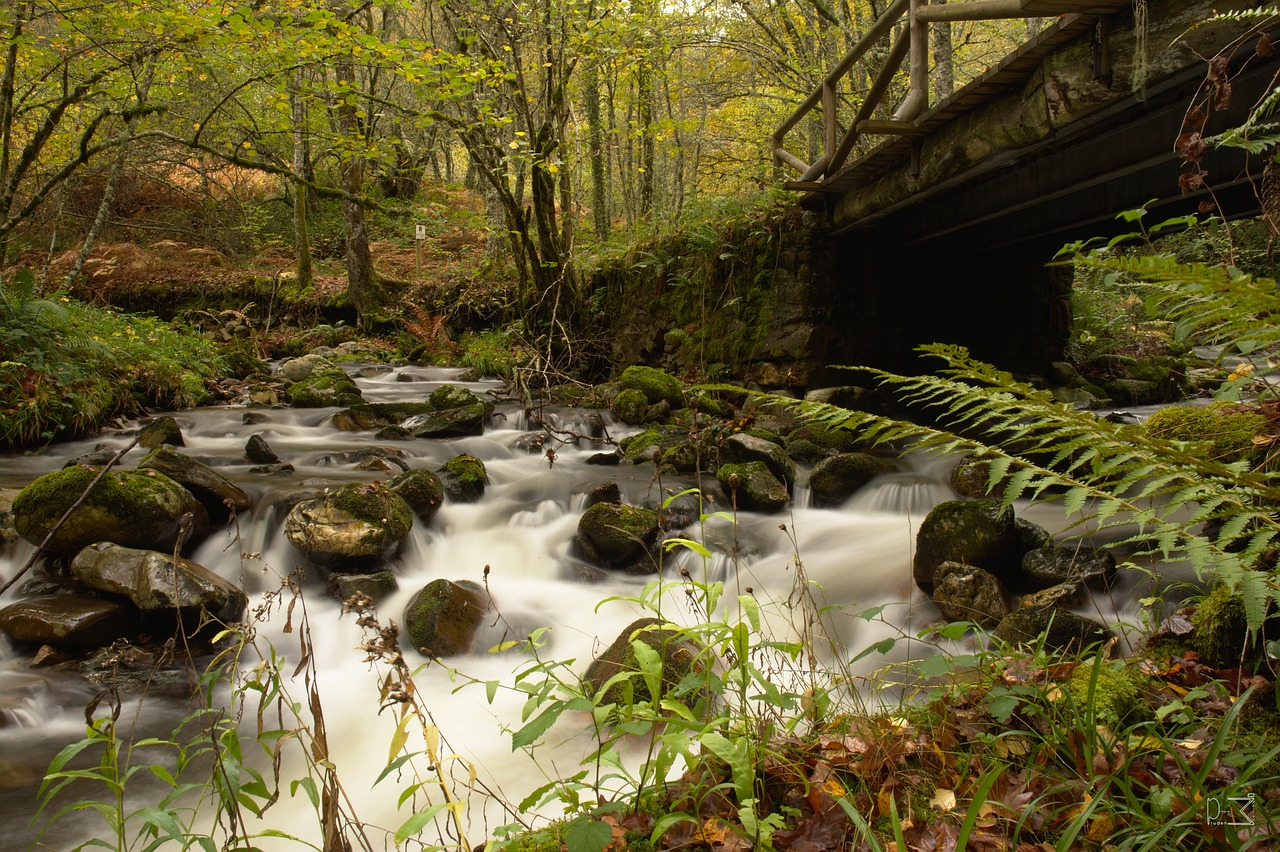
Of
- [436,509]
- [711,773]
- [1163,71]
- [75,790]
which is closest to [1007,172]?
[1163,71]

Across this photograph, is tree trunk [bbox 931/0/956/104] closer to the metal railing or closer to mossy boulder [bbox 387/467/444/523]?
the metal railing

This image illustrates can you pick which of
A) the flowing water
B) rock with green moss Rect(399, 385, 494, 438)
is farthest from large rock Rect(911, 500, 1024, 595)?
rock with green moss Rect(399, 385, 494, 438)

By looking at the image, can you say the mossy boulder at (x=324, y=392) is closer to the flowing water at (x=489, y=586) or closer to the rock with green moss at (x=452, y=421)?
the flowing water at (x=489, y=586)

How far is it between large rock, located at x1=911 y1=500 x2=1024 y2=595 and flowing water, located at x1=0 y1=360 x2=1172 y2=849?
0.80ft

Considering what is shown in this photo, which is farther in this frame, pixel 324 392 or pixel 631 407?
pixel 324 392

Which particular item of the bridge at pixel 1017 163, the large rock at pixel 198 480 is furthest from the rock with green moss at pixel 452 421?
the bridge at pixel 1017 163

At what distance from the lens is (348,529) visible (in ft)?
17.3

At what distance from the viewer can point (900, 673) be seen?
3.68m

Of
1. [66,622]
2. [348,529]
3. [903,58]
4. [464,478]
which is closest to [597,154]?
[903,58]

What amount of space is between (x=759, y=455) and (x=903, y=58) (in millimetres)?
4030

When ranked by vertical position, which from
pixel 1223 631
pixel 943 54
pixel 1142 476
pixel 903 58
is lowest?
pixel 1223 631

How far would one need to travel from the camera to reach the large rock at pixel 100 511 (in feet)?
16.0

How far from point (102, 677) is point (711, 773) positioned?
151 inches

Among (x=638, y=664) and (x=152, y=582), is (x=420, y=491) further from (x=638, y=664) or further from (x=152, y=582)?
(x=638, y=664)
